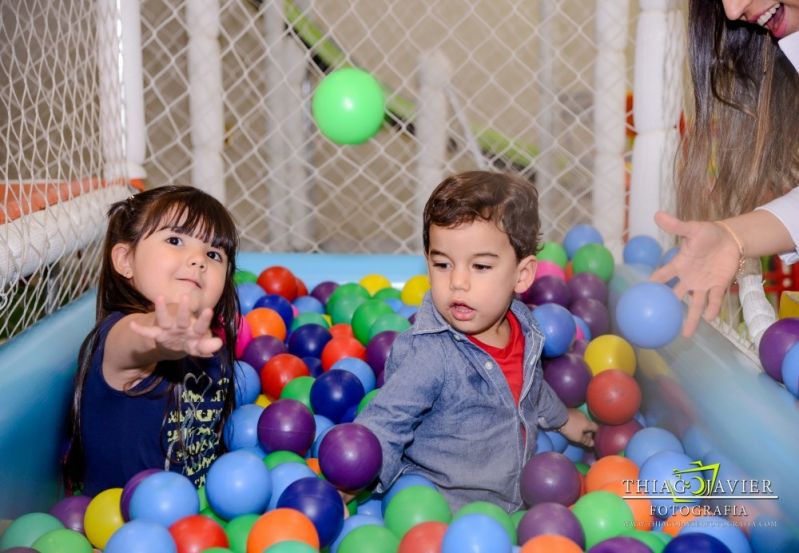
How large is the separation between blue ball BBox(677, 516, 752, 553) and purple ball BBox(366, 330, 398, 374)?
28.2 inches

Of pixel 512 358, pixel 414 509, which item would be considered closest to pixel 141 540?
pixel 414 509

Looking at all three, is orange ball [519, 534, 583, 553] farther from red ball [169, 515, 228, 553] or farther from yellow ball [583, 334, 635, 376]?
yellow ball [583, 334, 635, 376]

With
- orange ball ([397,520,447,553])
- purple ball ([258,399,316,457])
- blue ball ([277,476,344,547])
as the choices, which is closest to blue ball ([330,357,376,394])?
purple ball ([258,399,316,457])

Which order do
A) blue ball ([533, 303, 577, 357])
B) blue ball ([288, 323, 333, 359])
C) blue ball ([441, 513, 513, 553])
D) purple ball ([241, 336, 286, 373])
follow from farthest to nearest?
blue ball ([288, 323, 333, 359]), purple ball ([241, 336, 286, 373]), blue ball ([533, 303, 577, 357]), blue ball ([441, 513, 513, 553])

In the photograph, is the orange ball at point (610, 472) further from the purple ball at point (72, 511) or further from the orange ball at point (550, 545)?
the purple ball at point (72, 511)

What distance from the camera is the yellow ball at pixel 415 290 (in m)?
2.04

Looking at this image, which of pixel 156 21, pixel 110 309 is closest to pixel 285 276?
pixel 110 309

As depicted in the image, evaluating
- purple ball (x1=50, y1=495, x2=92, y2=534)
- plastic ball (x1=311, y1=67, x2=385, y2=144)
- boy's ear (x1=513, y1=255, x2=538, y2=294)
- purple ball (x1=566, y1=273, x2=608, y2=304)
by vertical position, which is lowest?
purple ball (x1=50, y1=495, x2=92, y2=534)

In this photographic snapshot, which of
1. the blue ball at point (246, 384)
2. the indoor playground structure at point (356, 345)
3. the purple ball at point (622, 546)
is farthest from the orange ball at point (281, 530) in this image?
the blue ball at point (246, 384)

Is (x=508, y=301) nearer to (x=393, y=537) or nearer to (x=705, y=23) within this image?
(x=393, y=537)

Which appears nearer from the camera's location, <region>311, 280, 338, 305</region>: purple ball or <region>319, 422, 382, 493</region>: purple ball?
<region>319, 422, 382, 493</region>: purple ball

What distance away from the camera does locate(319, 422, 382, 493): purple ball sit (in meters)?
1.16

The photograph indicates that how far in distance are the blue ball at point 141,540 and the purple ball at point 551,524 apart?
41 centimetres

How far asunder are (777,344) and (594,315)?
67cm
